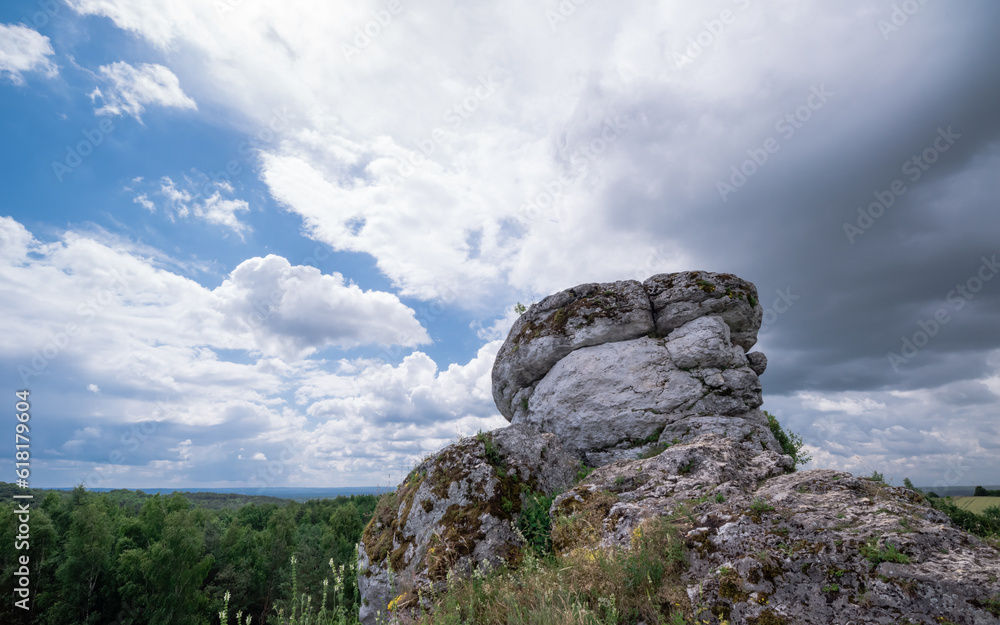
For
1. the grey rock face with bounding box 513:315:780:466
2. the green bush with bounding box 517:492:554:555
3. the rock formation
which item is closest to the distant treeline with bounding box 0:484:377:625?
the grey rock face with bounding box 513:315:780:466

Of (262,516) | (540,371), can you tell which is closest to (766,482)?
(540,371)

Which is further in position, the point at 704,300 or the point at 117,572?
the point at 117,572

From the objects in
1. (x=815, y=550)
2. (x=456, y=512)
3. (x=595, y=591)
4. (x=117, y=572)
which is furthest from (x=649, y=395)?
(x=117, y=572)

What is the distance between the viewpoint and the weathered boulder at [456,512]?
29.6ft

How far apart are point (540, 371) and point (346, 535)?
2095 inches

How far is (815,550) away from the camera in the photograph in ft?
17.6

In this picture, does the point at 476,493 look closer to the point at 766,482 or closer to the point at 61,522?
the point at 766,482

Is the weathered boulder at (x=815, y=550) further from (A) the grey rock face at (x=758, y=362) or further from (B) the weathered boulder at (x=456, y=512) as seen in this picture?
(A) the grey rock face at (x=758, y=362)

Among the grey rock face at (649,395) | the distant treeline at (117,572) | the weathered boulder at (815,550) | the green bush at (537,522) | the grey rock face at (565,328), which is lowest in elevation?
the distant treeline at (117,572)

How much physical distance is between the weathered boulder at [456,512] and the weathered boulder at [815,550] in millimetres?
1824

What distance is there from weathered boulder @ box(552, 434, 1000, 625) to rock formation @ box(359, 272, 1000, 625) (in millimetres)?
20

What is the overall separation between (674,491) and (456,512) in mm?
4617

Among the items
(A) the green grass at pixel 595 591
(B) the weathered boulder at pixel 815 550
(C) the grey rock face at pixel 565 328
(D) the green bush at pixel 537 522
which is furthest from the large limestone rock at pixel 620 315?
(A) the green grass at pixel 595 591

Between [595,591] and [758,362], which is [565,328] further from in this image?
[595,591]
